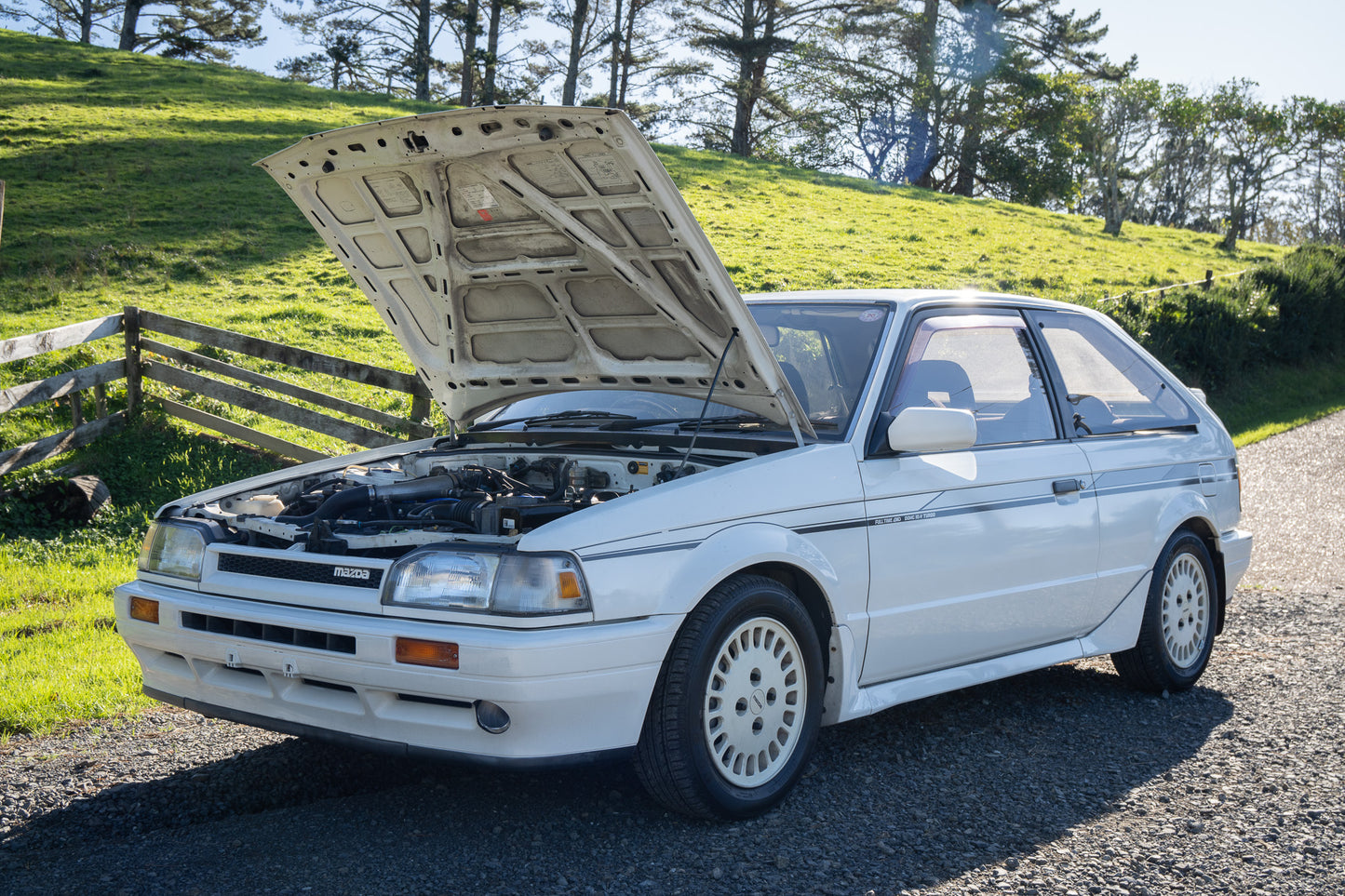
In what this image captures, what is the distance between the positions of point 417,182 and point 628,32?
128 feet

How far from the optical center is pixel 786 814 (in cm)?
373

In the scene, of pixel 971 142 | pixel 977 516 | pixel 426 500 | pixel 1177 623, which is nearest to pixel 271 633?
pixel 426 500

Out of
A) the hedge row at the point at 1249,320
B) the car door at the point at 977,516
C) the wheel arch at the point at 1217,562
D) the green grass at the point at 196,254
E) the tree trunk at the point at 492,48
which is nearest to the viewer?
the car door at the point at 977,516

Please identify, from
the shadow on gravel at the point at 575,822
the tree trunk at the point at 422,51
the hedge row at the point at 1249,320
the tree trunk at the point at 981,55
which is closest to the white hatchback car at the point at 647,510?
the shadow on gravel at the point at 575,822

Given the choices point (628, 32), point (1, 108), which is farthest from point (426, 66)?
point (1, 108)

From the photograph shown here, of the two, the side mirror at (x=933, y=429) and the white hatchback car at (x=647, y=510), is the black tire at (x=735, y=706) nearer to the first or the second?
the white hatchback car at (x=647, y=510)

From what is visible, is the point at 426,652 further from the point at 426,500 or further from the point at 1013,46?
the point at 1013,46

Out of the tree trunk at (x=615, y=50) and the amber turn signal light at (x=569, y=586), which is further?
the tree trunk at (x=615, y=50)

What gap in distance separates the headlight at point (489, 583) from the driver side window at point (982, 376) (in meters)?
1.61

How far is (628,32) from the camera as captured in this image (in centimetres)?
4075

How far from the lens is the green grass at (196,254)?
23.0ft

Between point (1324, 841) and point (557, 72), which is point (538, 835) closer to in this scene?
point (1324, 841)

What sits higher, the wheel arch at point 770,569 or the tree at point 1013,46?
the tree at point 1013,46

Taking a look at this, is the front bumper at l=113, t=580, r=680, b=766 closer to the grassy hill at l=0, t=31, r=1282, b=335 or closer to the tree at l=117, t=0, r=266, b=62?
the grassy hill at l=0, t=31, r=1282, b=335
